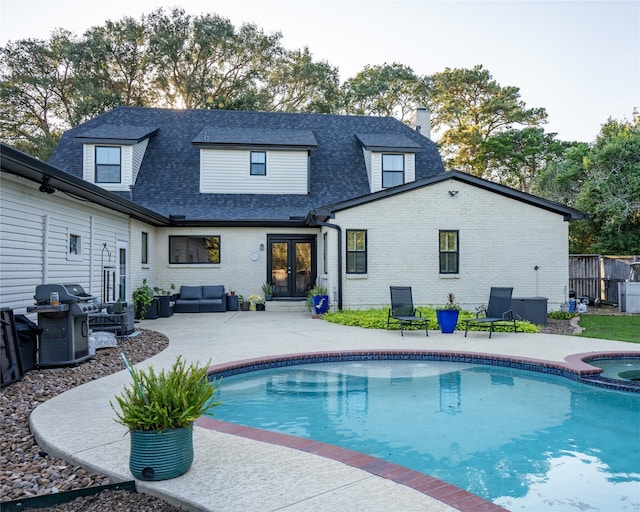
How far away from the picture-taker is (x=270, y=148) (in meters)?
18.0

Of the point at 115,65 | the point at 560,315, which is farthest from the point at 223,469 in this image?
the point at 115,65

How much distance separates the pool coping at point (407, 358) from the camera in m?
3.20

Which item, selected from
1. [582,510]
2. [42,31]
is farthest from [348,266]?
[42,31]

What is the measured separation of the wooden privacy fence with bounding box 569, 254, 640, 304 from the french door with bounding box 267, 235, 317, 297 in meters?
9.92

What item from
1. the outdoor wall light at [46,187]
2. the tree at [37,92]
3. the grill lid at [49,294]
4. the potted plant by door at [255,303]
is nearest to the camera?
the grill lid at [49,294]

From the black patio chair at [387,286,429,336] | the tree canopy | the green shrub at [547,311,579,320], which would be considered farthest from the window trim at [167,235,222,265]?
the tree canopy

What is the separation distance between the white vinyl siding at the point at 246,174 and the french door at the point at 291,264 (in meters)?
2.07

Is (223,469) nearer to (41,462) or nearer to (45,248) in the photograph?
(41,462)

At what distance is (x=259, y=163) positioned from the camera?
714 inches

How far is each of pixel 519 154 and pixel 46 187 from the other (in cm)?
2896

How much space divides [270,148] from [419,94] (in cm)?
1833

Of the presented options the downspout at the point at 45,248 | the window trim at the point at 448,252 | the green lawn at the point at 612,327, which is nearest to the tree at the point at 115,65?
the downspout at the point at 45,248

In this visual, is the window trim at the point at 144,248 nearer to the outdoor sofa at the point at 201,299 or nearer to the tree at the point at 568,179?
the outdoor sofa at the point at 201,299

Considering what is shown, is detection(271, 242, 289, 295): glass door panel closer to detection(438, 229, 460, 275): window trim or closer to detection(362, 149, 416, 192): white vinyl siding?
detection(362, 149, 416, 192): white vinyl siding
